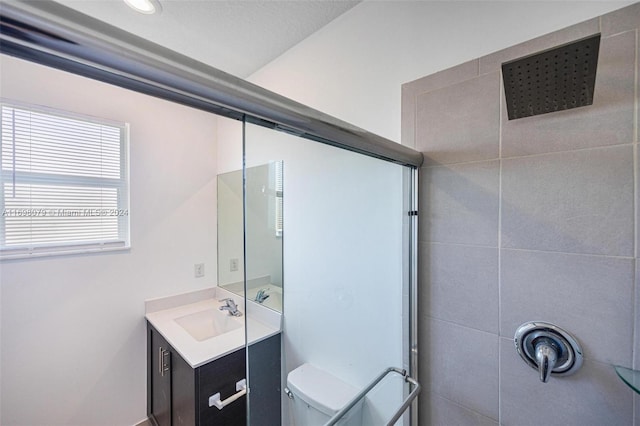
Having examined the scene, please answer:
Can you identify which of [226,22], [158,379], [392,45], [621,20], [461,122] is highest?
[226,22]

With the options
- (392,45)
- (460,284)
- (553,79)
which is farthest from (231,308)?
(553,79)

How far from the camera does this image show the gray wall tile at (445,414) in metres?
0.86

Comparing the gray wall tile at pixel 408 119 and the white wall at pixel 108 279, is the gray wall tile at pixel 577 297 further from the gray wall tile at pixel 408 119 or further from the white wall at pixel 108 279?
the white wall at pixel 108 279

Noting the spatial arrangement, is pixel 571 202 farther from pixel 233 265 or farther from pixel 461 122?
pixel 233 265

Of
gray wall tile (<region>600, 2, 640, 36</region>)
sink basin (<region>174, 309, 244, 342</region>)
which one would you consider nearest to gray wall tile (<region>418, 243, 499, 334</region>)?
gray wall tile (<region>600, 2, 640, 36</region>)

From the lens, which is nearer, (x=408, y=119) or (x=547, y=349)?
(x=547, y=349)

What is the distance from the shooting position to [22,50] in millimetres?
326

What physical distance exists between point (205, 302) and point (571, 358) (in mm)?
2176

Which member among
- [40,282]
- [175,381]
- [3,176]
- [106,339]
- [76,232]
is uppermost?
[3,176]

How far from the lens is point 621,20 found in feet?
2.16

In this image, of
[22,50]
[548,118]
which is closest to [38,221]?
[22,50]

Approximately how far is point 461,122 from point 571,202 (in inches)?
15.5

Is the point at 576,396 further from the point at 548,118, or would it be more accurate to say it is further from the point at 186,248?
the point at 186,248

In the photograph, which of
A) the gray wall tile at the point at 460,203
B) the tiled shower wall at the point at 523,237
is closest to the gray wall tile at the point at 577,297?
the tiled shower wall at the point at 523,237
